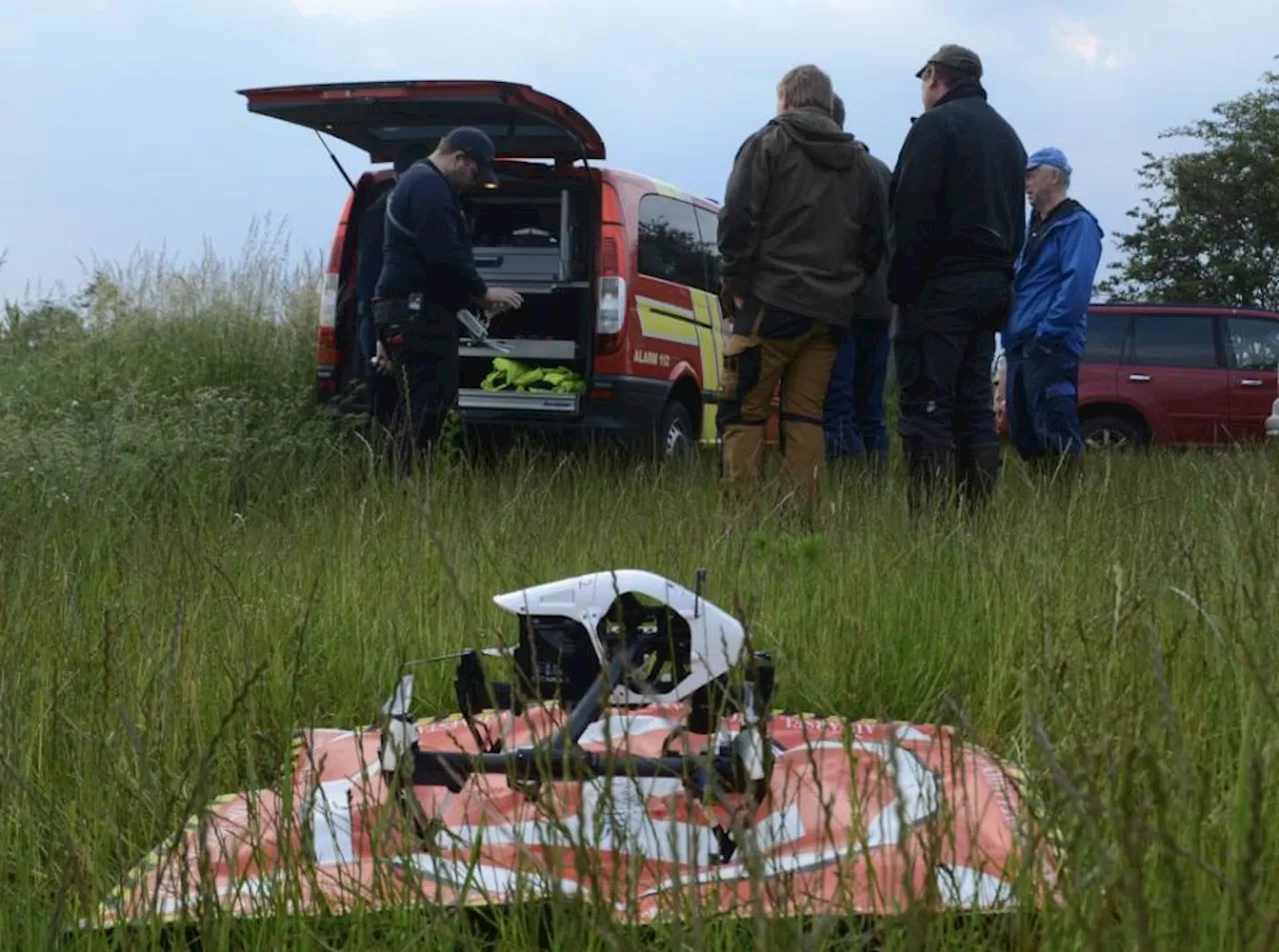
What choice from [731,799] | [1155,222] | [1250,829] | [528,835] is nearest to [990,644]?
[731,799]

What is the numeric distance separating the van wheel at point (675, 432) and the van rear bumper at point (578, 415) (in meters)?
0.30

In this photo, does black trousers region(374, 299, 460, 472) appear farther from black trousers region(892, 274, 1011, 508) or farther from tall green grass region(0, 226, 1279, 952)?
black trousers region(892, 274, 1011, 508)

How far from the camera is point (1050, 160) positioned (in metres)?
7.08

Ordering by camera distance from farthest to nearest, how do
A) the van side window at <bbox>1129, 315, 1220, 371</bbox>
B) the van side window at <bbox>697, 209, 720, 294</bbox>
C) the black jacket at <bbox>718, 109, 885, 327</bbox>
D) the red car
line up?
the van side window at <bbox>1129, 315, 1220, 371</bbox> < the red car < the van side window at <bbox>697, 209, 720, 294</bbox> < the black jacket at <bbox>718, 109, 885, 327</bbox>

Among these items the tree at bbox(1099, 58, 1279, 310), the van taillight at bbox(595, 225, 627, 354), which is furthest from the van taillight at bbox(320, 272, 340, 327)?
the tree at bbox(1099, 58, 1279, 310)

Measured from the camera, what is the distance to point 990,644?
11.1 feet

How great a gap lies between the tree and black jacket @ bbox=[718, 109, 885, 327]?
30.7 meters

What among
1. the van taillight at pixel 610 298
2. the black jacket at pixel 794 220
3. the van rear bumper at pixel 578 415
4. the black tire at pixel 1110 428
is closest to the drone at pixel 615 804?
the black jacket at pixel 794 220

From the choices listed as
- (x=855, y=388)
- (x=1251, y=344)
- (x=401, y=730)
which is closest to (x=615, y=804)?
(x=401, y=730)

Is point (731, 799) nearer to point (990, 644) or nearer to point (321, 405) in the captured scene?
point (990, 644)

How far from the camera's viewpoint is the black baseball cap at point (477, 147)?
652cm

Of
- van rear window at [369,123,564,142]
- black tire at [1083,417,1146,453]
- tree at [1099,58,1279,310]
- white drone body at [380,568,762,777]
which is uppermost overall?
tree at [1099,58,1279,310]

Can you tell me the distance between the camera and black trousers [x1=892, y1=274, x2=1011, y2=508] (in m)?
5.70

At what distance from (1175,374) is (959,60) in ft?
29.3
